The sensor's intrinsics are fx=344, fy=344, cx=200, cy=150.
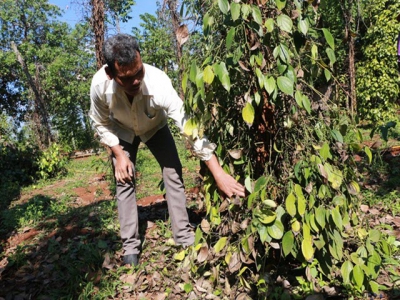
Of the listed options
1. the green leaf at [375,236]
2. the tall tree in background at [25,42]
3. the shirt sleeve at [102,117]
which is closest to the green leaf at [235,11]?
the green leaf at [375,236]

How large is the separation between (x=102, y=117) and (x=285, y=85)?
1.43m

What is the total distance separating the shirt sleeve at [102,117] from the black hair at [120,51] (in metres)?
0.39

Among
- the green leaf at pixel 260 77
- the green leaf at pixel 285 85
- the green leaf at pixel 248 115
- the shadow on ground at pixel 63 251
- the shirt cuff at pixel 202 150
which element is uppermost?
the green leaf at pixel 260 77

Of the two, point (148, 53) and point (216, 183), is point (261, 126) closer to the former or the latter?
point (216, 183)

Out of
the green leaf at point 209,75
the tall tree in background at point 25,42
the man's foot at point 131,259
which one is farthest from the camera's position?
the tall tree in background at point 25,42

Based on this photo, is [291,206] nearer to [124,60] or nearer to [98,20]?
[124,60]

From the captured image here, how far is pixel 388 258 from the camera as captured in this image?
184 centimetres

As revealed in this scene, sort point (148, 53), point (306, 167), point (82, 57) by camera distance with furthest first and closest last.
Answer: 1. point (82, 57)
2. point (148, 53)
3. point (306, 167)

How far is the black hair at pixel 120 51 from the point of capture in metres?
1.81

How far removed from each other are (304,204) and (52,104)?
23678 mm

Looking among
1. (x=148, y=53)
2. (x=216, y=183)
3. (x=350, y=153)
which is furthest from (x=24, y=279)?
(x=148, y=53)

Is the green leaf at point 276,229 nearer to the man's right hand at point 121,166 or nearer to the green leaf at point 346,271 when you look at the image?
the green leaf at point 346,271

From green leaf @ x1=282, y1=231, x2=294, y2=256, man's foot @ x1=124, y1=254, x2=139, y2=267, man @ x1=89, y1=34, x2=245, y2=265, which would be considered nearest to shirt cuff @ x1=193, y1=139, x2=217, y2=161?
man @ x1=89, y1=34, x2=245, y2=265

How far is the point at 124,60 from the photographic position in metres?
1.82
